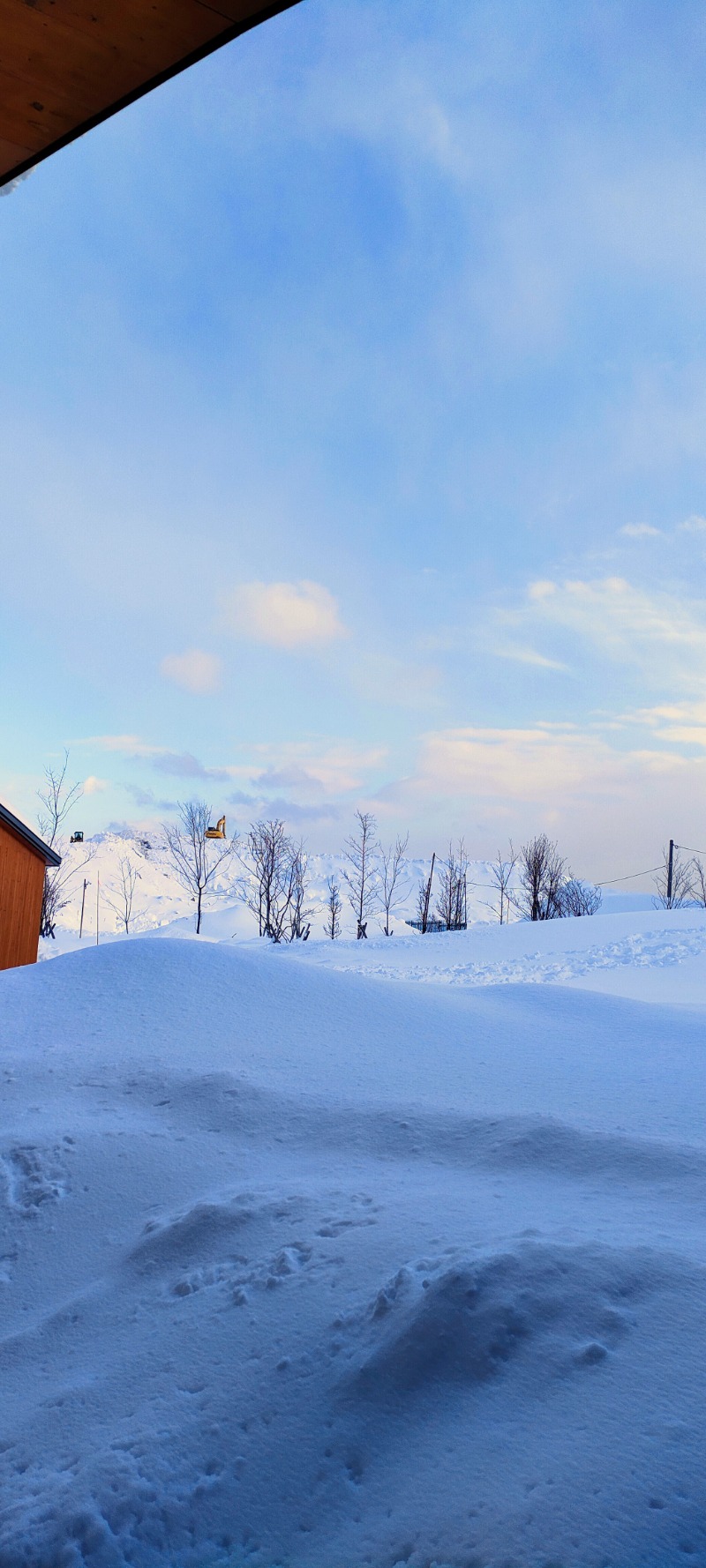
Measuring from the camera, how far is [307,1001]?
5.09 metres

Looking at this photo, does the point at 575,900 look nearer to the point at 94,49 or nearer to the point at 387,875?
the point at 387,875

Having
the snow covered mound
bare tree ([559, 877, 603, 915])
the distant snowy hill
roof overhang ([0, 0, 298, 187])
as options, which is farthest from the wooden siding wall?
bare tree ([559, 877, 603, 915])

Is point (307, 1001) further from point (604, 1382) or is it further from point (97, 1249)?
point (604, 1382)

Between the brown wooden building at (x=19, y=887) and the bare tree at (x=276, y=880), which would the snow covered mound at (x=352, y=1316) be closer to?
the brown wooden building at (x=19, y=887)

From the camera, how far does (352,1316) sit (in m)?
1.98

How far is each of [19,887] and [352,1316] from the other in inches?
505

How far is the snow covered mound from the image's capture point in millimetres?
1496

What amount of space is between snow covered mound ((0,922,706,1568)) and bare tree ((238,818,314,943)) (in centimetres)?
2932

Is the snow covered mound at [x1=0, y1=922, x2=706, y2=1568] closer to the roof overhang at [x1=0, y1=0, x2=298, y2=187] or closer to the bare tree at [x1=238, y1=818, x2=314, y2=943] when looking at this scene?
the roof overhang at [x1=0, y1=0, x2=298, y2=187]

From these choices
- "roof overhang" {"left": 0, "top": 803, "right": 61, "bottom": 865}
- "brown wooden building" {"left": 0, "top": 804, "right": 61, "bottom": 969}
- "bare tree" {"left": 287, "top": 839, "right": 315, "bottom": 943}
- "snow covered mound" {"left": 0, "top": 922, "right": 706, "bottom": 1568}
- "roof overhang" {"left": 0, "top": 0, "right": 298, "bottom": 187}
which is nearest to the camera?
"snow covered mound" {"left": 0, "top": 922, "right": 706, "bottom": 1568}

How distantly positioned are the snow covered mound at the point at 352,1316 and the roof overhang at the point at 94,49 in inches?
145

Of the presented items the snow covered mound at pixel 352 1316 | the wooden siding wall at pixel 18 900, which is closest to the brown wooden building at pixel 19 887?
the wooden siding wall at pixel 18 900

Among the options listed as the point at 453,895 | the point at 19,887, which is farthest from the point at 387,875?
the point at 19,887

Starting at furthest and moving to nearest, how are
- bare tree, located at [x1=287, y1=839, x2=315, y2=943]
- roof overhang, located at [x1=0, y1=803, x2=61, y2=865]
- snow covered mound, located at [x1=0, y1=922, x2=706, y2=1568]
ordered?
bare tree, located at [x1=287, y1=839, x2=315, y2=943] < roof overhang, located at [x1=0, y1=803, x2=61, y2=865] < snow covered mound, located at [x1=0, y1=922, x2=706, y2=1568]
